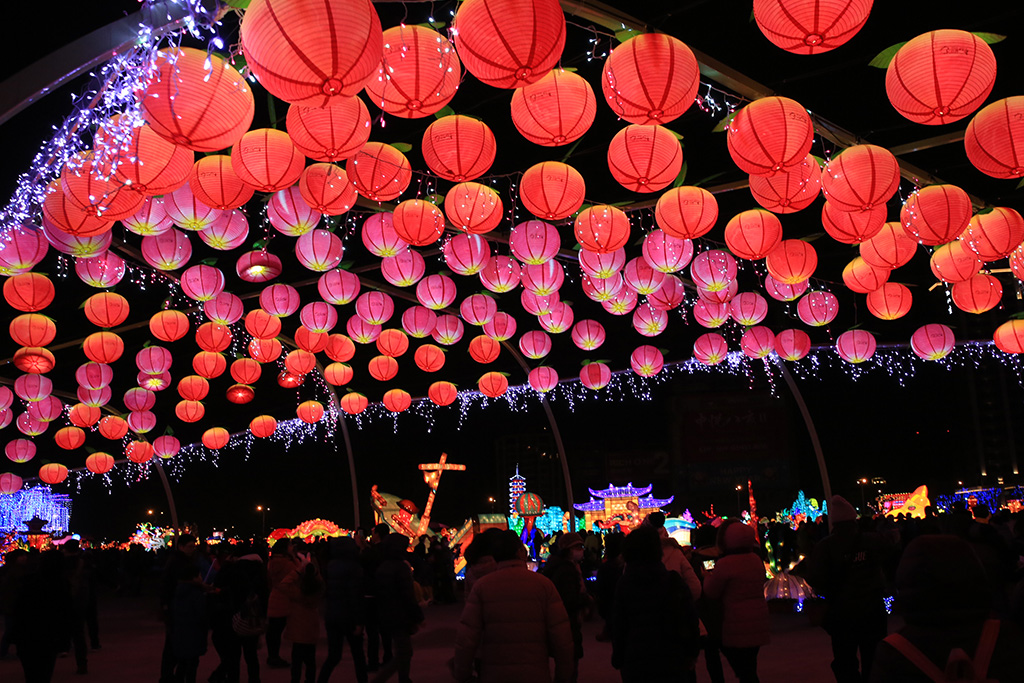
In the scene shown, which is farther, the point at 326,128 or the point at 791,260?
the point at 791,260

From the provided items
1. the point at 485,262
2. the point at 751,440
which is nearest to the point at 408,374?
the point at 751,440

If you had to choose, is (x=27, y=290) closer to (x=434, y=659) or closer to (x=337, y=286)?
(x=337, y=286)

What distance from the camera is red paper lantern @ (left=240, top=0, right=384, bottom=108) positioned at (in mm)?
3686

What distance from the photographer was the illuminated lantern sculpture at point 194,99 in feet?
14.2

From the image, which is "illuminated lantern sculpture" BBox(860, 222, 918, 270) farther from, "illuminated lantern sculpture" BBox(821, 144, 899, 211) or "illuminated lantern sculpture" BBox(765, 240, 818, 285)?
"illuminated lantern sculpture" BBox(821, 144, 899, 211)

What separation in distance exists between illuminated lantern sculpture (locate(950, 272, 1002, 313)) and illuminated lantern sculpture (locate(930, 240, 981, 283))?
86 cm

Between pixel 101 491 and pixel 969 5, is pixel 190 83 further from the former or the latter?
pixel 101 491

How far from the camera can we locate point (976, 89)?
A: 496cm

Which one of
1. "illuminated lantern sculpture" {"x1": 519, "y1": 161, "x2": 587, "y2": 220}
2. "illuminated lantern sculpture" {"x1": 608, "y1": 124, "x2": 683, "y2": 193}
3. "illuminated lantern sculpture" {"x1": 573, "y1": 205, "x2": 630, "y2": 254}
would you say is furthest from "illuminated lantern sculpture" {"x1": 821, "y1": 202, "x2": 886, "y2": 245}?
"illuminated lantern sculpture" {"x1": 519, "y1": 161, "x2": 587, "y2": 220}

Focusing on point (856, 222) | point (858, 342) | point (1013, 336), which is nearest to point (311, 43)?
point (856, 222)

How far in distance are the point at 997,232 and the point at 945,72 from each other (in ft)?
10.1

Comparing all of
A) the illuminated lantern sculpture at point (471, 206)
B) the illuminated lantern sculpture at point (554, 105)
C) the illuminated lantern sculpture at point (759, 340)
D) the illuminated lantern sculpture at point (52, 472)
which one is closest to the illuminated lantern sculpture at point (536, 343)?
the illuminated lantern sculpture at point (759, 340)

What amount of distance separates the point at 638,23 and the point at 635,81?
2.09 metres

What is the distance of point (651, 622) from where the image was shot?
3.69 m
